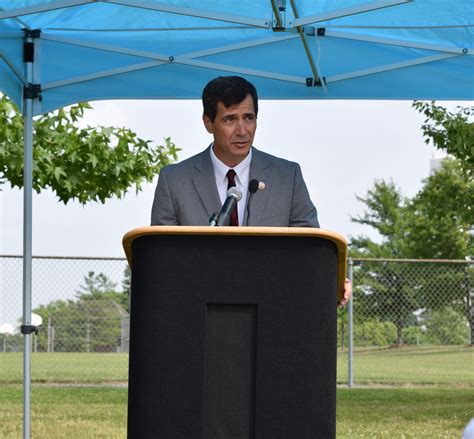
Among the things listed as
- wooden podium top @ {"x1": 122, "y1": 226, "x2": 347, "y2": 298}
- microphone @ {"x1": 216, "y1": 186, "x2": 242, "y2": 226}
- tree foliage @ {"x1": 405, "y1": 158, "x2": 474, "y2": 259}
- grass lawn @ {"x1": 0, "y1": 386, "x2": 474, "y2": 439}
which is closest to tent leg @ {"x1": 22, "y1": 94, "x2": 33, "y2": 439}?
grass lawn @ {"x1": 0, "y1": 386, "x2": 474, "y2": 439}

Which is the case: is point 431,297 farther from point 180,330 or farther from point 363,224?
point 363,224

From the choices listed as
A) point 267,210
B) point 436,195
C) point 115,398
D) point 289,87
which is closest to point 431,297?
point 436,195

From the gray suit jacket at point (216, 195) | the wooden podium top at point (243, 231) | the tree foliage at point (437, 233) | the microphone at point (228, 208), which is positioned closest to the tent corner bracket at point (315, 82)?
the gray suit jacket at point (216, 195)

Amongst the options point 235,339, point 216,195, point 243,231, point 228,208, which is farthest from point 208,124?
point 235,339

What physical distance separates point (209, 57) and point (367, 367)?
37.8ft

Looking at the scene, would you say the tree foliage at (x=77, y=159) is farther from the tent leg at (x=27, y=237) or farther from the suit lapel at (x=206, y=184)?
the suit lapel at (x=206, y=184)

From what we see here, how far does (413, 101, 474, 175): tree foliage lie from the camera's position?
10.9 meters

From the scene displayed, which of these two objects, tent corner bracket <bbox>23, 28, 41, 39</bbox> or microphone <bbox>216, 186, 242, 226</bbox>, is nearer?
microphone <bbox>216, 186, 242, 226</bbox>

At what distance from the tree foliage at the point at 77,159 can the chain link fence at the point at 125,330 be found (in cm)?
123

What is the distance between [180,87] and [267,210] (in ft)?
11.7

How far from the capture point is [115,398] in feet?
41.5

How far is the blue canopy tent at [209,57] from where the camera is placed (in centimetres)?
638

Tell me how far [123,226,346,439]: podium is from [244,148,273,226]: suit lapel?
89 centimetres

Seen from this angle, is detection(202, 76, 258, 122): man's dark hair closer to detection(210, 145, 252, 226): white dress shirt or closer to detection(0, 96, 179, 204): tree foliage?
detection(210, 145, 252, 226): white dress shirt
